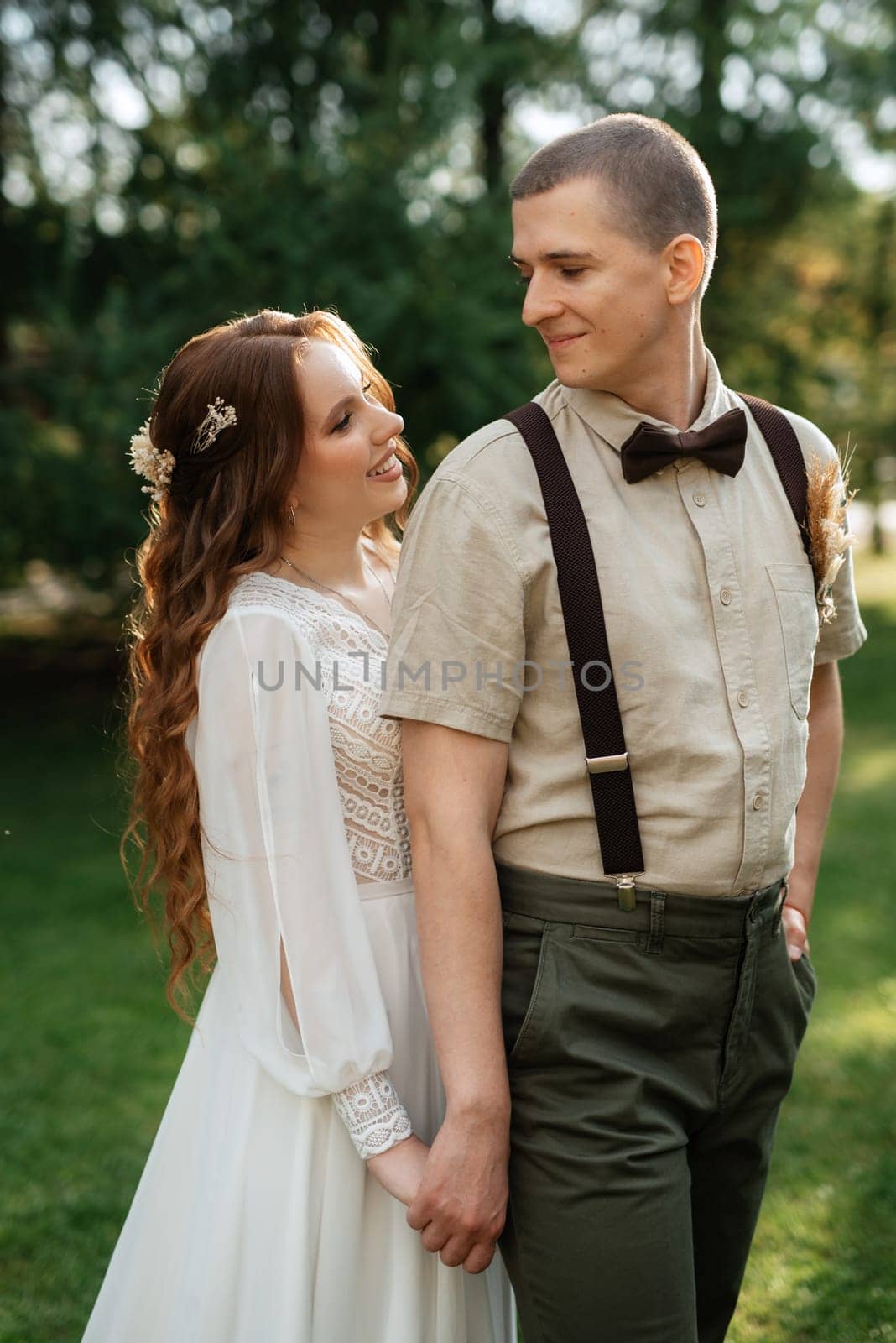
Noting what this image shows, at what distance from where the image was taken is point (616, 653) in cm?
182

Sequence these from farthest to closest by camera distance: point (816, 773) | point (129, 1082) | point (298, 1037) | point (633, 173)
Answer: point (129, 1082)
point (816, 773)
point (298, 1037)
point (633, 173)

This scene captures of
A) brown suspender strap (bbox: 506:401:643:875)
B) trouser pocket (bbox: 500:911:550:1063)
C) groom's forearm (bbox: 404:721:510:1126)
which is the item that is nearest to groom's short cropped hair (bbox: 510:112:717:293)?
brown suspender strap (bbox: 506:401:643:875)

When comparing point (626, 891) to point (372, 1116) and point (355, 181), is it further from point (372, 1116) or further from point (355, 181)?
point (355, 181)

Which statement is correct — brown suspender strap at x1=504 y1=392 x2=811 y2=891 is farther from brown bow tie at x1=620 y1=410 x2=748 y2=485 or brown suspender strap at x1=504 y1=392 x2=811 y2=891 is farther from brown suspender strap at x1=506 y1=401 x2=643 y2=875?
brown bow tie at x1=620 y1=410 x2=748 y2=485

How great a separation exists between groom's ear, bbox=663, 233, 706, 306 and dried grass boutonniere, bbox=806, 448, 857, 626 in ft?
1.23

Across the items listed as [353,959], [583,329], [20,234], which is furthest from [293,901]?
[20,234]

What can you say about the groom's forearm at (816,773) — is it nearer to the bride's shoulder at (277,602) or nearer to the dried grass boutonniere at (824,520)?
the dried grass boutonniere at (824,520)

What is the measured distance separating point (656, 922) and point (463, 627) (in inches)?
19.8

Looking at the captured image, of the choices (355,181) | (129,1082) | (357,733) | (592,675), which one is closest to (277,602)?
(357,733)

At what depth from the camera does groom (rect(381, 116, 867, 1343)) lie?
5.90ft

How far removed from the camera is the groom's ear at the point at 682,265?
72.6 inches

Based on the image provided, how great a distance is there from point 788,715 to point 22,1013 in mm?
3999

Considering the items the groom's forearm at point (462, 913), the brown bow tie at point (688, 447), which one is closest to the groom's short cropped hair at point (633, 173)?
the brown bow tie at point (688, 447)

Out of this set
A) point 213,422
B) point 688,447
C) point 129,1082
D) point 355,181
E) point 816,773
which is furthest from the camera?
point 355,181
